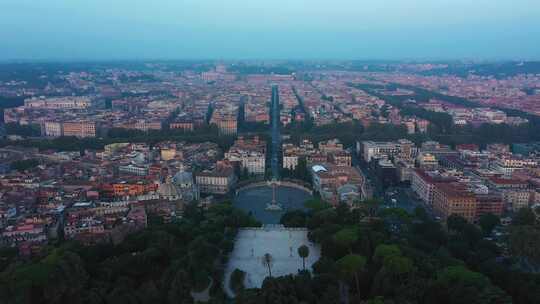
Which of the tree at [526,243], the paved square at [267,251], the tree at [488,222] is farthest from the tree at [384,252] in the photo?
the tree at [488,222]

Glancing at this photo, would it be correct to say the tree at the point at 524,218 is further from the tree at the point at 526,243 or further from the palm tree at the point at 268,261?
the palm tree at the point at 268,261

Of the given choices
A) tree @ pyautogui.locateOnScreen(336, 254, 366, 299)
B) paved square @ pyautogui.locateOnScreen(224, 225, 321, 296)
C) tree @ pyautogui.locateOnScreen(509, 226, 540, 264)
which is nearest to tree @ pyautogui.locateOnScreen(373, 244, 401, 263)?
tree @ pyautogui.locateOnScreen(336, 254, 366, 299)

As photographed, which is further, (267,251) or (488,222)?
(488,222)

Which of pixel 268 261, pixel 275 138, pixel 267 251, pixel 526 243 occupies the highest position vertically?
pixel 275 138

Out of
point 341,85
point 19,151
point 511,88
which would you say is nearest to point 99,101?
point 19,151

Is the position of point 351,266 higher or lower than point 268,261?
higher

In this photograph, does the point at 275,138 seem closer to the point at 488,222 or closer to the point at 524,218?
the point at 488,222

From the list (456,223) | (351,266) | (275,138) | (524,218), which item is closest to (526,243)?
(456,223)
